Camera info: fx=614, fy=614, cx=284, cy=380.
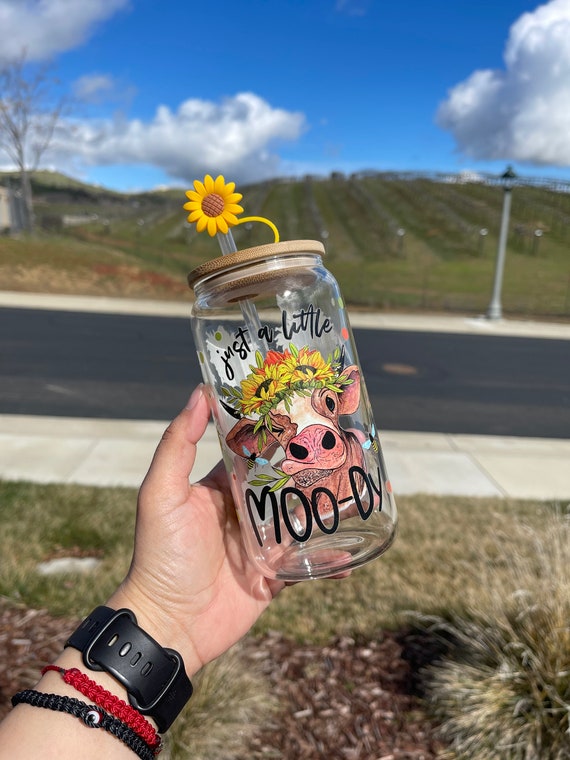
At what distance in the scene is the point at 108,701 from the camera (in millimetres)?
1600

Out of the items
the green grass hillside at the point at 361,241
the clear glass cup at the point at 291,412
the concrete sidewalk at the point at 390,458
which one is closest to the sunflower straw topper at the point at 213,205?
the clear glass cup at the point at 291,412

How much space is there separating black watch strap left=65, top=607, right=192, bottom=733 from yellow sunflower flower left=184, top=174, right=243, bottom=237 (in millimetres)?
1151

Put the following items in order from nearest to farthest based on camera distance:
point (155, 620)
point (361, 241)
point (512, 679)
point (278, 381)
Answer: point (278, 381)
point (155, 620)
point (512, 679)
point (361, 241)

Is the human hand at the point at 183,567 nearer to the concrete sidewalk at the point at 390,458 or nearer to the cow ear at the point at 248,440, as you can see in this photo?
the cow ear at the point at 248,440

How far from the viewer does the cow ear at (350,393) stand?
178 cm

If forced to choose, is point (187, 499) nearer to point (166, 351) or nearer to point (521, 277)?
point (166, 351)

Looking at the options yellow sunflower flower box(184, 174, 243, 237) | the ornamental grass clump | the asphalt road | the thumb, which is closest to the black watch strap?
the thumb

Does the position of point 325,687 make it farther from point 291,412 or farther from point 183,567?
point 291,412

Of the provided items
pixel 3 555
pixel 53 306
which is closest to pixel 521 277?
pixel 53 306

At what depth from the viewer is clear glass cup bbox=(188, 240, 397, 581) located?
5.49 ft

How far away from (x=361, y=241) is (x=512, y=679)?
135ft

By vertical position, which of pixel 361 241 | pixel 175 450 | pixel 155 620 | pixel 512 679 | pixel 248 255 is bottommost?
pixel 361 241

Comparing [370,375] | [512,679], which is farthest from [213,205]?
[370,375]

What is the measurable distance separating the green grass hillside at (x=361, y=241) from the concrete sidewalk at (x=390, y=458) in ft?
47.7
